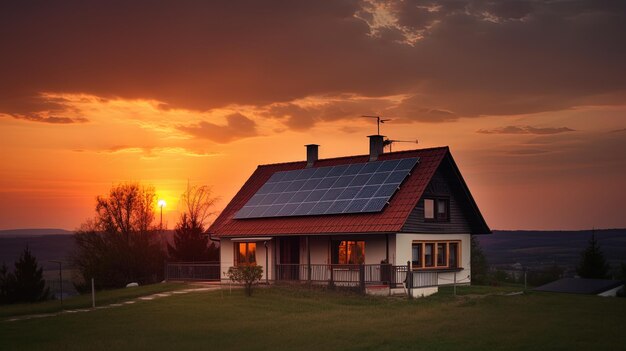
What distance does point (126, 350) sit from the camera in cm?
2172

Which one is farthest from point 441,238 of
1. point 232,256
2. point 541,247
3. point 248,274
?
point 541,247

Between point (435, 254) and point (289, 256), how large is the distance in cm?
824

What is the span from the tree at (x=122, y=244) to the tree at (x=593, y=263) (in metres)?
29.5

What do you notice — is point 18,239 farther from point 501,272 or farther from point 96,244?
point 501,272

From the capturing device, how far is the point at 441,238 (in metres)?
39.7

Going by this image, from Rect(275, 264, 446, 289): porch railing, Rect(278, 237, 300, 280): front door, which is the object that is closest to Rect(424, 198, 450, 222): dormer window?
Rect(275, 264, 446, 289): porch railing

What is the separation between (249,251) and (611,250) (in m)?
101

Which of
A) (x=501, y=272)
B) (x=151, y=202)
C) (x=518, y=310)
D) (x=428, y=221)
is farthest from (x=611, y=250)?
(x=518, y=310)

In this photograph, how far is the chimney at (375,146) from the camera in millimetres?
43531

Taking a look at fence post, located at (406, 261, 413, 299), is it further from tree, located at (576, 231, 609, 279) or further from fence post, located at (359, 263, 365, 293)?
tree, located at (576, 231, 609, 279)

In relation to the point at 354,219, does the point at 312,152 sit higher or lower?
higher

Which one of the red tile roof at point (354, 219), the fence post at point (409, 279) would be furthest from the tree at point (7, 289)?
the fence post at point (409, 279)

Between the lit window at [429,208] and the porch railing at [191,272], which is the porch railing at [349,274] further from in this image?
the porch railing at [191,272]

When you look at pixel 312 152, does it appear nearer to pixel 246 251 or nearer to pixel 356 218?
pixel 246 251
